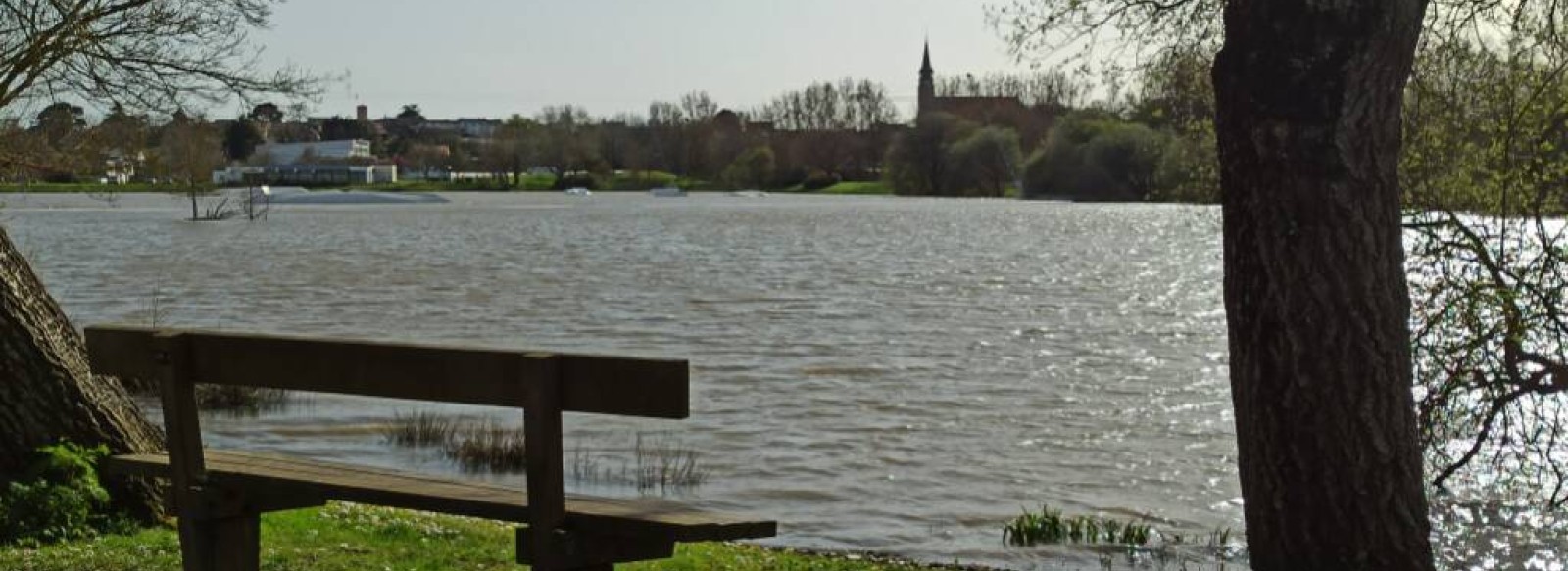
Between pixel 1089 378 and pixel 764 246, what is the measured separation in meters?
39.6

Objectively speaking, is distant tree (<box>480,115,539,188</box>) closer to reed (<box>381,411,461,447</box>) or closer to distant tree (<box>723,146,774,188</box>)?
distant tree (<box>723,146,774,188</box>)

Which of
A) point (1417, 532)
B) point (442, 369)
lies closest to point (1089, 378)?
point (1417, 532)

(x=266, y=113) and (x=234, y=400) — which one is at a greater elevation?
(x=266, y=113)

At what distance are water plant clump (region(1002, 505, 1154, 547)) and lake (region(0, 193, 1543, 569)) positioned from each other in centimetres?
29

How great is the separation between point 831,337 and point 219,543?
2382 cm

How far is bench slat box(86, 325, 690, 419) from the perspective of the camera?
513 cm

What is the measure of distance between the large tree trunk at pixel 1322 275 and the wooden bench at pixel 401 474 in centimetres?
213

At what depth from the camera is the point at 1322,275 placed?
627 centimetres

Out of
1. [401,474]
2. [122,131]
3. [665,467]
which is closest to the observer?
[401,474]

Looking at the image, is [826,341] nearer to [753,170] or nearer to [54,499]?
[54,499]

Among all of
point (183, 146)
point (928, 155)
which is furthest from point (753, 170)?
point (183, 146)

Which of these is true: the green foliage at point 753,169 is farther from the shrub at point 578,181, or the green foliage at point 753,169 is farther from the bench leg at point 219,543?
the bench leg at point 219,543

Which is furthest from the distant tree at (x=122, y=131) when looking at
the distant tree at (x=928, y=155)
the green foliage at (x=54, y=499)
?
the distant tree at (x=928, y=155)

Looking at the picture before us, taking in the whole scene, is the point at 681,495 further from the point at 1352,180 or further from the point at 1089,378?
Result: the point at 1089,378
